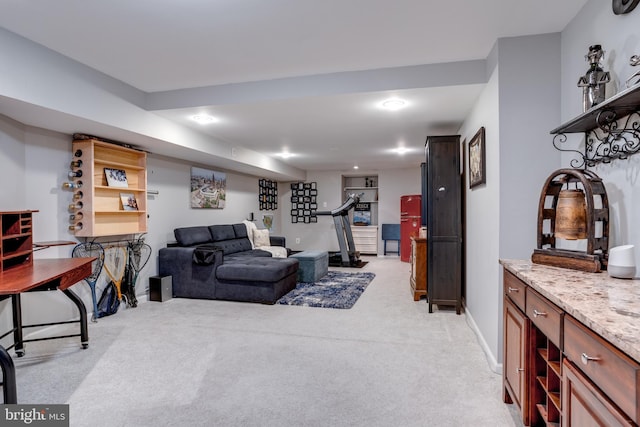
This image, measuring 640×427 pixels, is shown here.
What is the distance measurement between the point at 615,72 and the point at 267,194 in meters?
7.10

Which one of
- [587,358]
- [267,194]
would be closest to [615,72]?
[587,358]

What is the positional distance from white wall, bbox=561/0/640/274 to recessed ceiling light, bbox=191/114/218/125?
3218 millimetres

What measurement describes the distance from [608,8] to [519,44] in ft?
2.01

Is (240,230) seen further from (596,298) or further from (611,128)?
(596,298)

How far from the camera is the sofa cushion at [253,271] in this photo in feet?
13.9

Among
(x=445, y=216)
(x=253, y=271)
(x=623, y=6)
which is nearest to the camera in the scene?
(x=623, y=6)

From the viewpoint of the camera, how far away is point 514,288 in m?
1.77

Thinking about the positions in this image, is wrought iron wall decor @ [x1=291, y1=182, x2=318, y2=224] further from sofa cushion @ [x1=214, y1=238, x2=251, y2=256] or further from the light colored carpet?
the light colored carpet

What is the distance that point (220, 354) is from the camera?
9.11 feet

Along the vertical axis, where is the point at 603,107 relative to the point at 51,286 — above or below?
above

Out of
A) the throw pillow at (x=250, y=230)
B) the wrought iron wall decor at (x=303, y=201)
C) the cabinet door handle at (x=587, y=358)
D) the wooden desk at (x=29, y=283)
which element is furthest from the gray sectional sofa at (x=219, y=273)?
the wrought iron wall decor at (x=303, y=201)

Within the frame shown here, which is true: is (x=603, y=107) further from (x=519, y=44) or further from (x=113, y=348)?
(x=113, y=348)

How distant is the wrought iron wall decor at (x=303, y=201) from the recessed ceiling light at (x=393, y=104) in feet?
18.5

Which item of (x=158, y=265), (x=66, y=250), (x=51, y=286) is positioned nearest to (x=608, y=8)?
(x=51, y=286)
